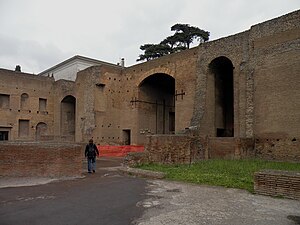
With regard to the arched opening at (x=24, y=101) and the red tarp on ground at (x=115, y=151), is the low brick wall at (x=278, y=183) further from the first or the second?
the arched opening at (x=24, y=101)

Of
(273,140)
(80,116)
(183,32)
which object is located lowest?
(273,140)

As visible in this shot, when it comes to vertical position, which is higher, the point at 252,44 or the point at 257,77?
the point at 252,44

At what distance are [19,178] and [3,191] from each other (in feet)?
7.25

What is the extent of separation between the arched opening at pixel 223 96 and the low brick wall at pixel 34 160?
14.0 meters

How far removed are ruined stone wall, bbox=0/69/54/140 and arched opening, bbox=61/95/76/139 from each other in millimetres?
1262

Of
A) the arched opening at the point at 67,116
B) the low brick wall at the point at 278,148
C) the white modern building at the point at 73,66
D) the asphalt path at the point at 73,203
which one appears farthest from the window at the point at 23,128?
the asphalt path at the point at 73,203

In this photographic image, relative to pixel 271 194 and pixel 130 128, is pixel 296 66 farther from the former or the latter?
pixel 130 128

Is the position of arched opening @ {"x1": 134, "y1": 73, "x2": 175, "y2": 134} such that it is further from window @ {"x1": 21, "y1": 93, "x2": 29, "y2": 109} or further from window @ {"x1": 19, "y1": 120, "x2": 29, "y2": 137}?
window @ {"x1": 19, "y1": 120, "x2": 29, "y2": 137}

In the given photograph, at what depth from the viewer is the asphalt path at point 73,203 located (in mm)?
5102

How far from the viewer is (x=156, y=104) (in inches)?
1165

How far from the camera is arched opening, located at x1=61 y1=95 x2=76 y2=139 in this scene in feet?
106

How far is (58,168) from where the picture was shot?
1040cm

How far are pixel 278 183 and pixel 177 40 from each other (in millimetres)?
41721

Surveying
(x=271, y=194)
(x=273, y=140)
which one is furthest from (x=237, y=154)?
(x=271, y=194)
